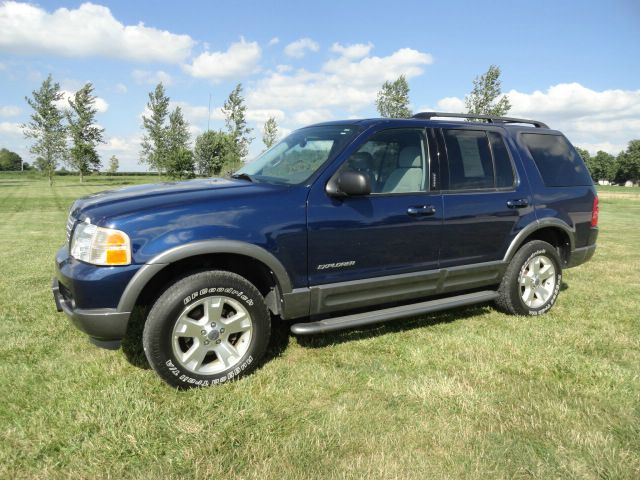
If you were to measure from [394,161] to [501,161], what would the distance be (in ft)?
4.30

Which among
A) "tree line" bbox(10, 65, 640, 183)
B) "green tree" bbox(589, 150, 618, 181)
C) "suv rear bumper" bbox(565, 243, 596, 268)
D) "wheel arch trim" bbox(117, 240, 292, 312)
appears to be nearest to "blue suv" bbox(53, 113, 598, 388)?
"wheel arch trim" bbox(117, 240, 292, 312)

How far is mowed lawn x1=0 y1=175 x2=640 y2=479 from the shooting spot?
2.49m

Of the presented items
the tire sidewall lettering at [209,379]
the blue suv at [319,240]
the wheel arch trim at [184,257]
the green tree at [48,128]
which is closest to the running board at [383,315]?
the blue suv at [319,240]

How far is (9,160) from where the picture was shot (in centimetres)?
11494

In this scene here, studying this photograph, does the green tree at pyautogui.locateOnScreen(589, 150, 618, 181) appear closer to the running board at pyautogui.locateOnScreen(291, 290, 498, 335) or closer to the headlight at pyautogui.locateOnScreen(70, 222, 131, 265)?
the running board at pyautogui.locateOnScreen(291, 290, 498, 335)

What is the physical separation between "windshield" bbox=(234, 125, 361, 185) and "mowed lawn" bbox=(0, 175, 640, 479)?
1488 mm

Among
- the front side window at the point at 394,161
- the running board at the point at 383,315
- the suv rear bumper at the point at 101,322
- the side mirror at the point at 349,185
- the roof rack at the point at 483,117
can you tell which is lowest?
the running board at the point at 383,315

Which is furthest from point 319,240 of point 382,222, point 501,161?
point 501,161

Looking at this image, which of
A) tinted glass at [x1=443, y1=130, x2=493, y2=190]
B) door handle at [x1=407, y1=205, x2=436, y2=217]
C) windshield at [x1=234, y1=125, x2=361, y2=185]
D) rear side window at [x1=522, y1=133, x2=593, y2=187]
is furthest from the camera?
rear side window at [x1=522, y1=133, x2=593, y2=187]

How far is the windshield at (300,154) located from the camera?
12.8 feet

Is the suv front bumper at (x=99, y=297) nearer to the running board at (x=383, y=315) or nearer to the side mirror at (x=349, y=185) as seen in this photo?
the running board at (x=383, y=315)

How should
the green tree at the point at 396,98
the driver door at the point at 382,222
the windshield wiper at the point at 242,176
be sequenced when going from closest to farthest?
the driver door at the point at 382,222, the windshield wiper at the point at 242,176, the green tree at the point at 396,98

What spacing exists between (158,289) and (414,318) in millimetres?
2670

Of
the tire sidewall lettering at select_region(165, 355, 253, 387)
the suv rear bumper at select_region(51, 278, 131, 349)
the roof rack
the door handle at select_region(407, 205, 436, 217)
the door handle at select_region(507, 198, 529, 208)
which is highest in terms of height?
the roof rack
